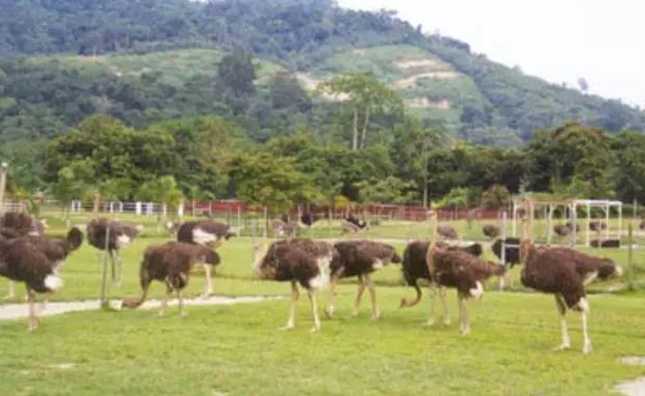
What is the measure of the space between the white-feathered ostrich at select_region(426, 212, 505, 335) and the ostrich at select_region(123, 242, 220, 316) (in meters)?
4.75

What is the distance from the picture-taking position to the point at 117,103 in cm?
15088

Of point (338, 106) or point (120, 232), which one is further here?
point (338, 106)

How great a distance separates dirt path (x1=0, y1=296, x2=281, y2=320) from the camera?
19217mm

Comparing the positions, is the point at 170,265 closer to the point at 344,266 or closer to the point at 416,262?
the point at 344,266

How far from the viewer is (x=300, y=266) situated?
1752 cm

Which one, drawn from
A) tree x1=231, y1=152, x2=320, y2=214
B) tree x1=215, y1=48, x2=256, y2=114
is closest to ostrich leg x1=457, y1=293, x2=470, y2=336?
tree x1=231, y1=152, x2=320, y2=214

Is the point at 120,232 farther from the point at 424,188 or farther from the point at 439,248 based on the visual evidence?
the point at 424,188

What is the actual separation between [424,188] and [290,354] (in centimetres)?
7736

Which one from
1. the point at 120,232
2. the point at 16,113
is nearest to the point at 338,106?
the point at 16,113

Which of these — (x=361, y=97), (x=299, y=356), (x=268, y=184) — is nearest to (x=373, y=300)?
(x=299, y=356)

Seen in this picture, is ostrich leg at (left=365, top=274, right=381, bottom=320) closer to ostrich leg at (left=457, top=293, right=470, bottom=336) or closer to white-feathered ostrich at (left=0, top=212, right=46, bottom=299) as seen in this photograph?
ostrich leg at (left=457, top=293, right=470, bottom=336)

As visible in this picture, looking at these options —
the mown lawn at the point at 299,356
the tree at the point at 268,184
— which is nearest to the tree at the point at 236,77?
the tree at the point at 268,184

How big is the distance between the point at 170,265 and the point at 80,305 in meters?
3.29

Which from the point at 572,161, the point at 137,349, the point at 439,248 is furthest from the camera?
the point at 572,161
